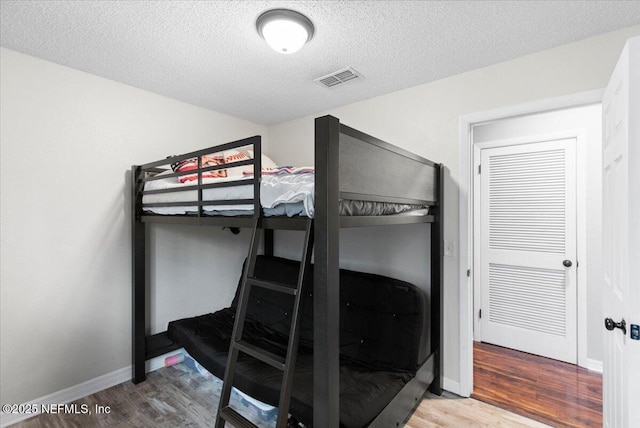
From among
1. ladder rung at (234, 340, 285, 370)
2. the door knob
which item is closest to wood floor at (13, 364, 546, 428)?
ladder rung at (234, 340, 285, 370)

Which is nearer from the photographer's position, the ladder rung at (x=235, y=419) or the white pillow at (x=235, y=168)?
the ladder rung at (x=235, y=419)

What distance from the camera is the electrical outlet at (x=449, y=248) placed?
239 cm

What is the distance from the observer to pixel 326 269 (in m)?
1.29

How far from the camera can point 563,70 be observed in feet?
6.46

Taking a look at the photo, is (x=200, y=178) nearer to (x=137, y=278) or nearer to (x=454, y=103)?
(x=137, y=278)

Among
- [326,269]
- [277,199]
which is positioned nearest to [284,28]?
[277,199]

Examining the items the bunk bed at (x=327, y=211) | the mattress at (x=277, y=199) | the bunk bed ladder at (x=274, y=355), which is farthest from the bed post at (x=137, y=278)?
the bunk bed ladder at (x=274, y=355)

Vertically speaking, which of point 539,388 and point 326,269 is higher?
point 326,269

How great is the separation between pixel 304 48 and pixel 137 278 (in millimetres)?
2154

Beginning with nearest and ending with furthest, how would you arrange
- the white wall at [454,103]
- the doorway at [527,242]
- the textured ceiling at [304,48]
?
the textured ceiling at [304,48]
the white wall at [454,103]
the doorway at [527,242]

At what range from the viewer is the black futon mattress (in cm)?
177

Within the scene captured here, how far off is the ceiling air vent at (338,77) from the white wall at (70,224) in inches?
55.2

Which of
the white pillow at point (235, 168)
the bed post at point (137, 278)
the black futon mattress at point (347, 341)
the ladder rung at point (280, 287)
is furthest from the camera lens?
the white pillow at point (235, 168)

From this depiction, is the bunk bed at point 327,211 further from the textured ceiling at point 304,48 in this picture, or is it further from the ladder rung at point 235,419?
the textured ceiling at point 304,48
